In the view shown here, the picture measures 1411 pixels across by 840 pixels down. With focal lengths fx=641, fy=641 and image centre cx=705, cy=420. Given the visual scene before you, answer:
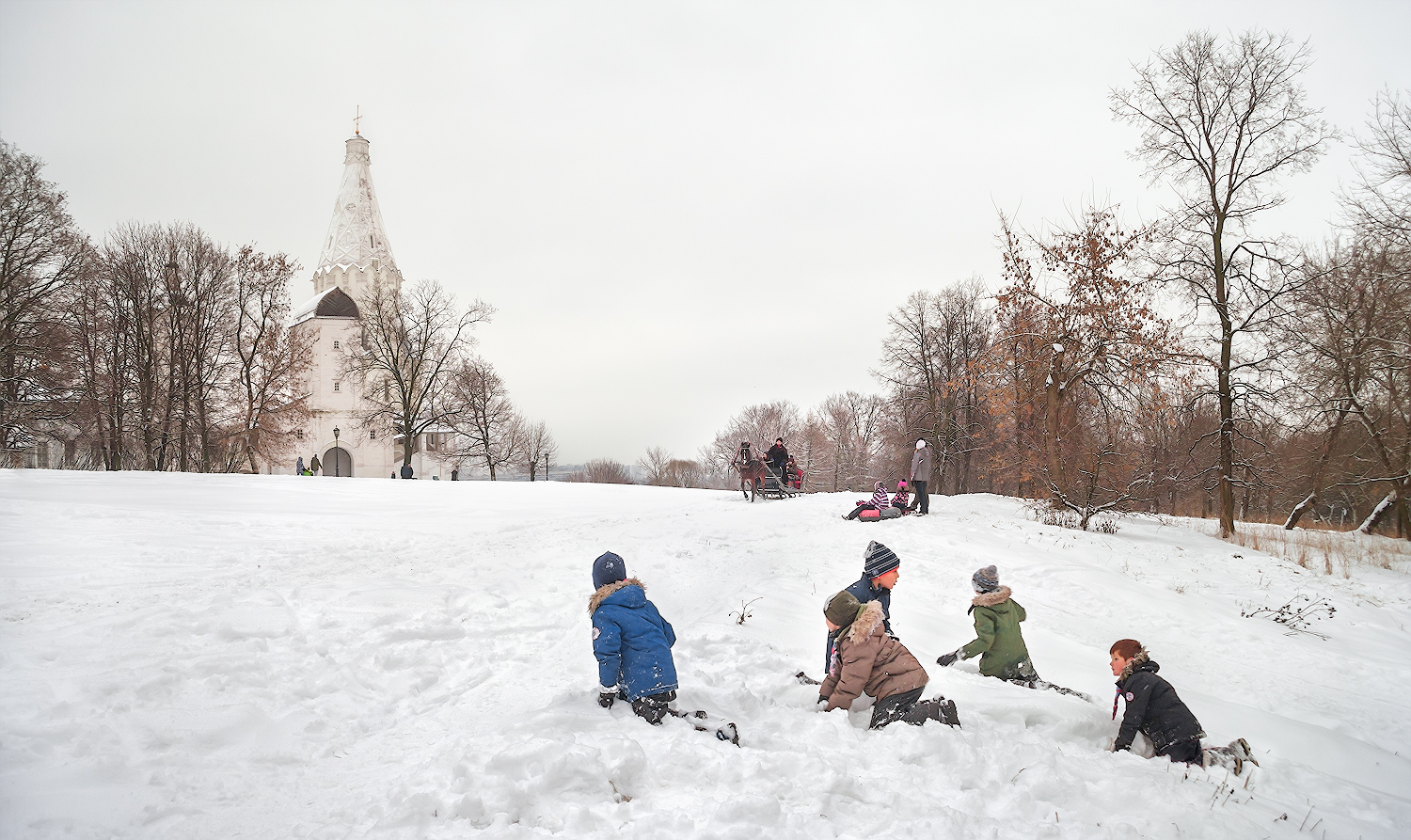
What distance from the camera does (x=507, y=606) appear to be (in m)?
7.60

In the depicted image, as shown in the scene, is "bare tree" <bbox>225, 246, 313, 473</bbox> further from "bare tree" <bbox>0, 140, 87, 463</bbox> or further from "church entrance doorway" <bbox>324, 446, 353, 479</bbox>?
"church entrance doorway" <bbox>324, 446, 353, 479</bbox>

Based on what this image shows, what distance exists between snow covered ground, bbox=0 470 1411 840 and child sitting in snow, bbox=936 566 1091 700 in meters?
0.33

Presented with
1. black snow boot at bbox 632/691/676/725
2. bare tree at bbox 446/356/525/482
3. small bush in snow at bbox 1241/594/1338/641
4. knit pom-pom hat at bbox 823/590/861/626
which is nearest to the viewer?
black snow boot at bbox 632/691/676/725

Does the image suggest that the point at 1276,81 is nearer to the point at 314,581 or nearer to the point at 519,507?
the point at 519,507

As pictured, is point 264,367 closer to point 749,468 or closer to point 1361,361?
point 749,468

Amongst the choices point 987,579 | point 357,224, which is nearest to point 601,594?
point 987,579

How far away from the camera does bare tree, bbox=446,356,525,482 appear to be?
45.6 meters

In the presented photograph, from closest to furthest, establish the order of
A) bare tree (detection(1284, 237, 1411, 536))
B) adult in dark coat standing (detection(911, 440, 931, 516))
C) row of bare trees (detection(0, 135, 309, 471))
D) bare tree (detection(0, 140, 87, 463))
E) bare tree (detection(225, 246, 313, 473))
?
1. bare tree (detection(1284, 237, 1411, 536))
2. adult in dark coat standing (detection(911, 440, 931, 516))
3. bare tree (detection(0, 140, 87, 463))
4. row of bare trees (detection(0, 135, 309, 471))
5. bare tree (detection(225, 246, 313, 473))

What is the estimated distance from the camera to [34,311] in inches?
752

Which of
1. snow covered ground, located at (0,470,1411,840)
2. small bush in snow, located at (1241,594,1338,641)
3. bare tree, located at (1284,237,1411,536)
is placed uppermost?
bare tree, located at (1284,237,1411,536)

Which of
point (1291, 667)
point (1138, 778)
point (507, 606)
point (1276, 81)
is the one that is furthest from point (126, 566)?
point (1276, 81)

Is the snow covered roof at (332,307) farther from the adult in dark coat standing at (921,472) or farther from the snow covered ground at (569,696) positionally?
the adult in dark coat standing at (921,472)

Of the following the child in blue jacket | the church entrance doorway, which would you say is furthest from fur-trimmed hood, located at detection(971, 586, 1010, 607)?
the church entrance doorway

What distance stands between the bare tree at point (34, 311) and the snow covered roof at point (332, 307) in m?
29.5
